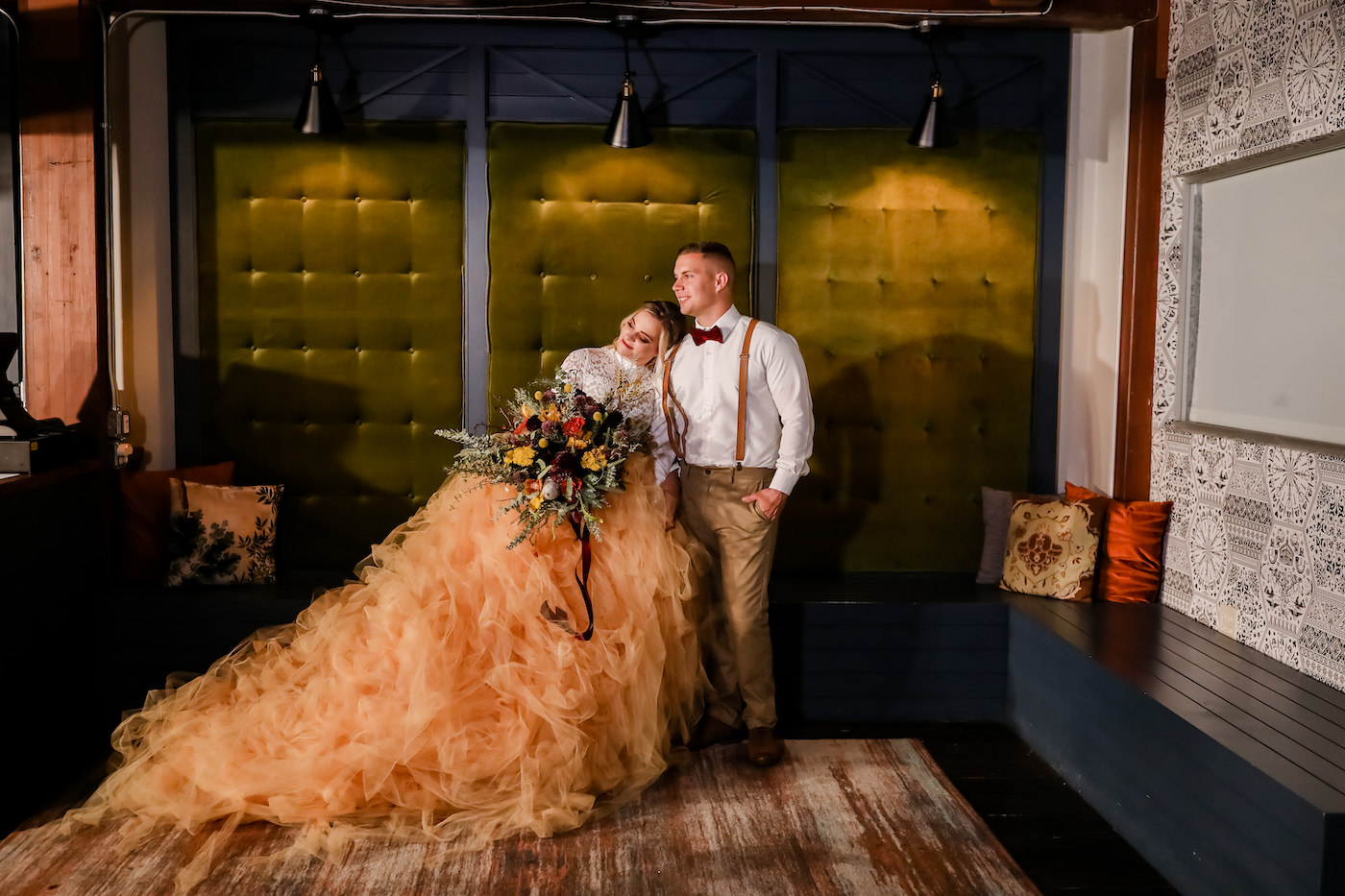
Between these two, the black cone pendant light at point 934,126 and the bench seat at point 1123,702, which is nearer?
the bench seat at point 1123,702

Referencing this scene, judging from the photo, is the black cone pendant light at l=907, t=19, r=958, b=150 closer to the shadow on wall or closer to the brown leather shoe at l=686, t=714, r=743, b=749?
the shadow on wall

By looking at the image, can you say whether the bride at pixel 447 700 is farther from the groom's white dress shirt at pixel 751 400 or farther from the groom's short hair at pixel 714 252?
the groom's short hair at pixel 714 252

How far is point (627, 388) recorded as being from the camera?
382 centimetres

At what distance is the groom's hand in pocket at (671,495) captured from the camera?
3719 millimetres

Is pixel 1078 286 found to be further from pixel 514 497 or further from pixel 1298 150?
pixel 514 497

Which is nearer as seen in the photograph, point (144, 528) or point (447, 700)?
point (447, 700)

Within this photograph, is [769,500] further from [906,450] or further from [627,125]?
[627,125]

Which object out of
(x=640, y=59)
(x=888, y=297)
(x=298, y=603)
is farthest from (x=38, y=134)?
(x=888, y=297)

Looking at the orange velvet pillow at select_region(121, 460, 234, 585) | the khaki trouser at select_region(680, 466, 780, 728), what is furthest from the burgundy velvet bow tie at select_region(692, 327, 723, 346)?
the orange velvet pillow at select_region(121, 460, 234, 585)

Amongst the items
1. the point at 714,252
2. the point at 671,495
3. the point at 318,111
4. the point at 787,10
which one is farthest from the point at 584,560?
the point at 787,10

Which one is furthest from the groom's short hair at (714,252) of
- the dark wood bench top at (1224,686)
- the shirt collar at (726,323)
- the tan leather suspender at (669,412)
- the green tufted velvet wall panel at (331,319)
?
the dark wood bench top at (1224,686)

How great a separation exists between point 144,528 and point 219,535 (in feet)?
1.11

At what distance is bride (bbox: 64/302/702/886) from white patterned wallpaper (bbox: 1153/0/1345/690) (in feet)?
6.40

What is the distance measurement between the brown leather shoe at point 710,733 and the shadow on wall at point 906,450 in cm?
104
